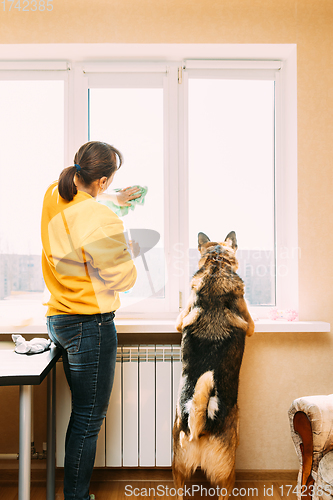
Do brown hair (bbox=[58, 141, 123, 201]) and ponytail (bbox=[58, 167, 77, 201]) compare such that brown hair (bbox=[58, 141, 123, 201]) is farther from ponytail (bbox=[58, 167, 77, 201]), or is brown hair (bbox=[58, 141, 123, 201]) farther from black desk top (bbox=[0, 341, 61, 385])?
black desk top (bbox=[0, 341, 61, 385])

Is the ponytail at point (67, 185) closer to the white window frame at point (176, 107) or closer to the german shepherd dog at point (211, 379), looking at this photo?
the german shepherd dog at point (211, 379)

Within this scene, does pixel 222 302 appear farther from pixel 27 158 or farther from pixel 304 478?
pixel 27 158

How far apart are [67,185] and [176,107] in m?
1.07

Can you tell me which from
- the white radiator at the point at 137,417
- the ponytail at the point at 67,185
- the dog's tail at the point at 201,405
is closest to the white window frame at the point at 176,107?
the white radiator at the point at 137,417

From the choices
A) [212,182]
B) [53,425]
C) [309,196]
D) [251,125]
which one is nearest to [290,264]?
[309,196]

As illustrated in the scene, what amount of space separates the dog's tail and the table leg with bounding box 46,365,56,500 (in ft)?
2.22

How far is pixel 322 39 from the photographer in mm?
Answer: 1806

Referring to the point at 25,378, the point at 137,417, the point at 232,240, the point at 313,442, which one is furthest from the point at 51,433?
the point at 232,240

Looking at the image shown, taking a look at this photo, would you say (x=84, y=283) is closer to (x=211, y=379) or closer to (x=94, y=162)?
(x=94, y=162)

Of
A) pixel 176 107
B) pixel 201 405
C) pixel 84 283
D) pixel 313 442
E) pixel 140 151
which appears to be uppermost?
pixel 176 107

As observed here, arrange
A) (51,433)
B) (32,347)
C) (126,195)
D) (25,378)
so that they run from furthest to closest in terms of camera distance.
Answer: (126,195) → (51,433) → (32,347) → (25,378)

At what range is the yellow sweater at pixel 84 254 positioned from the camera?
1.19 m

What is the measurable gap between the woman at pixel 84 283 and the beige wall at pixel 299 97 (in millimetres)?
766

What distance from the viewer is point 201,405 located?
1.26 m
